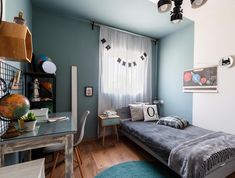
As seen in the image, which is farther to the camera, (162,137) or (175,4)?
(162,137)

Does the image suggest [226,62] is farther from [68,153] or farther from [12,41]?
[12,41]

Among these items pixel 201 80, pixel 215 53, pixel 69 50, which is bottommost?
pixel 201 80

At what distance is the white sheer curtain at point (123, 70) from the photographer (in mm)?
3084

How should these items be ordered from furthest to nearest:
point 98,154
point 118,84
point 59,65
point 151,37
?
point 151,37 < point 118,84 < point 59,65 < point 98,154

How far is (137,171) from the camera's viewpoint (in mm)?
1902

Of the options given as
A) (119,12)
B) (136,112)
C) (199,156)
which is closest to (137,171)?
(199,156)

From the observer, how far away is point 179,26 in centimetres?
308

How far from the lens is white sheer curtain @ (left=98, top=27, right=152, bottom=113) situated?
3.08m

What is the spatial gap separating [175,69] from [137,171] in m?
2.51

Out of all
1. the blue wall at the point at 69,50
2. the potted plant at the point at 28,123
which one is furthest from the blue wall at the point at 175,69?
the potted plant at the point at 28,123

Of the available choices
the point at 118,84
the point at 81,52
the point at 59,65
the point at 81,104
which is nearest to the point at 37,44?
the point at 59,65

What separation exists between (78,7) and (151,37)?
215cm

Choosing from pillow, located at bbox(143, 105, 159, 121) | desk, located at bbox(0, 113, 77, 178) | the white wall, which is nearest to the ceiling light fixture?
the white wall

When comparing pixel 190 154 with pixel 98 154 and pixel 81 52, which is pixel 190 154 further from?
pixel 81 52
